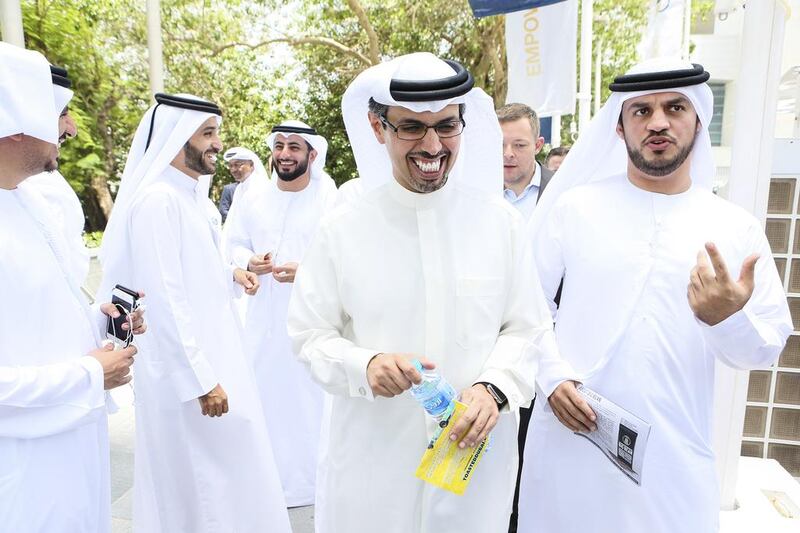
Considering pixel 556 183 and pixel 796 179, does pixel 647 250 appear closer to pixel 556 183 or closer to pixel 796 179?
pixel 556 183

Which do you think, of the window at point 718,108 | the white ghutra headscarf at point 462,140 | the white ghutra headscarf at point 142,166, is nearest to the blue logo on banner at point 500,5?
the white ghutra headscarf at point 142,166

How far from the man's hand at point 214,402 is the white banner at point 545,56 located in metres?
6.14

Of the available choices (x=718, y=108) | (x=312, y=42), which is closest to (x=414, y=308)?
(x=312, y=42)

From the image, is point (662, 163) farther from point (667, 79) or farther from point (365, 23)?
point (365, 23)

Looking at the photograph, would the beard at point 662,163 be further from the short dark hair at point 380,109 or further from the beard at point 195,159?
the beard at point 195,159

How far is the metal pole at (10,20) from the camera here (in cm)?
502

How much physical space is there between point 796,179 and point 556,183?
2285mm

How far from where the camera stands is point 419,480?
184 cm

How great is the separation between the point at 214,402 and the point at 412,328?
1331 millimetres

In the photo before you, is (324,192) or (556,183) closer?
(556,183)

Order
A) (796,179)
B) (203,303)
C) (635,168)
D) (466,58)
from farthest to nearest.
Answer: (466,58), (796,179), (203,303), (635,168)

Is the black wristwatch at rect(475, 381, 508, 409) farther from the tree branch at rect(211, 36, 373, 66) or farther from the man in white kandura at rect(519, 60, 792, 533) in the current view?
the tree branch at rect(211, 36, 373, 66)

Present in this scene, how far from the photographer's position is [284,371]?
415 centimetres

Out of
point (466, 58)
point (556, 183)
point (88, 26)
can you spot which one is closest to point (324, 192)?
point (556, 183)
